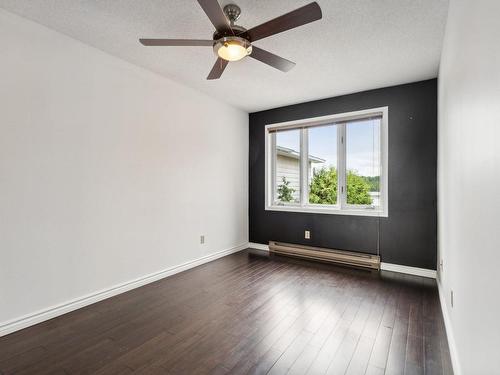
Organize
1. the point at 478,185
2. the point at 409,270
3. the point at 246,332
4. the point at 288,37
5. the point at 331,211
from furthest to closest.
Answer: the point at 331,211 < the point at 409,270 < the point at 288,37 < the point at 246,332 < the point at 478,185

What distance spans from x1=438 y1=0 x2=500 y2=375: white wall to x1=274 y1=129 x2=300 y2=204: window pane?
2.91 metres

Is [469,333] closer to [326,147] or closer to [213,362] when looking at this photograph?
[213,362]

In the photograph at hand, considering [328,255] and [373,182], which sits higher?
[373,182]

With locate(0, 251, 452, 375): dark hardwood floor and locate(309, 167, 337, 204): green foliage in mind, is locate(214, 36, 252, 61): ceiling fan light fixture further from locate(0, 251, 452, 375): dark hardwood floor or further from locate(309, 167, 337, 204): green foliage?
locate(309, 167, 337, 204): green foliage

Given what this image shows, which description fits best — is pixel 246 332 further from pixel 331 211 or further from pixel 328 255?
pixel 331 211

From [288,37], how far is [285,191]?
2681 millimetres

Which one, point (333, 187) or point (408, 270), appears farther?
point (333, 187)

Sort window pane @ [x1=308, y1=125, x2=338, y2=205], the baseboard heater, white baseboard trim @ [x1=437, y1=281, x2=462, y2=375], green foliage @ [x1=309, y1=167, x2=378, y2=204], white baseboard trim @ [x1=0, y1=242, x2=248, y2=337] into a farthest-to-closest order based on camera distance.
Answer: window pane @ [x1=308, y1=125, x2=338, y2=205]
green foliage @ [x1=309, y1=167, x2=378, y2=204]
the baseboard heater
white baseboard trim @ [x1=0, y1=242, x2=248, y2=337]
white baseboard trim @ [x1=437, y1=281, x2=462, y2=375]

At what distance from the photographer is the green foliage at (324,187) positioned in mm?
4180

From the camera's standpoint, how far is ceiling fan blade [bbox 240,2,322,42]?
1.65 meters

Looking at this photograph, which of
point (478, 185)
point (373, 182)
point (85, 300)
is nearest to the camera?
point (478, 185)

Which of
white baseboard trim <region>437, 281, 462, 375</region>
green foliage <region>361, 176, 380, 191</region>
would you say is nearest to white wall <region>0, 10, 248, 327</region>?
green foliage <region>361, 176, 380, 191</region>

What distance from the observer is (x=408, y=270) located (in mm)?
3504

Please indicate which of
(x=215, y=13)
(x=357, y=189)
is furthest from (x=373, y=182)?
(x=215, y=13)
